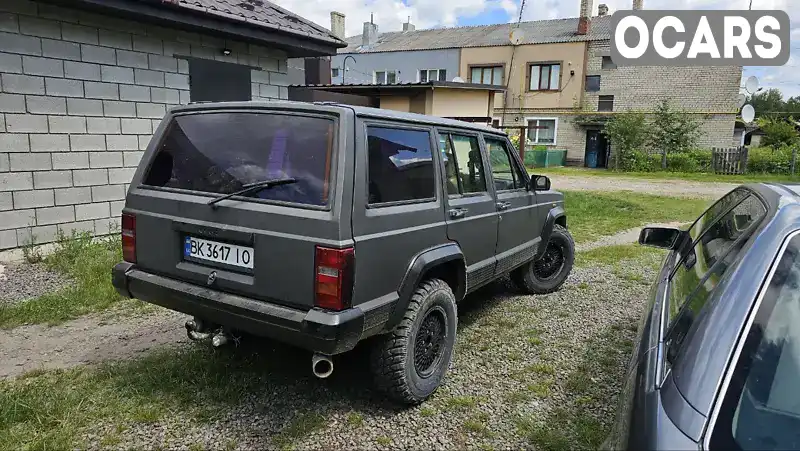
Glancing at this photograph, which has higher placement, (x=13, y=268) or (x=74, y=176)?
(x=74, y=176)

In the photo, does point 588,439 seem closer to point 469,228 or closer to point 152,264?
point 469,228

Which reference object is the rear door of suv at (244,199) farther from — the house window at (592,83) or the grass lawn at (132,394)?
the house window at (592,83)

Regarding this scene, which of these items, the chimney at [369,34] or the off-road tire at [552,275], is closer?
the off-road tire at [552,275]

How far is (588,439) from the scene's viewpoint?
2992 millimetres

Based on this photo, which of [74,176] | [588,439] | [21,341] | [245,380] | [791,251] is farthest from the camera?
[74,176]

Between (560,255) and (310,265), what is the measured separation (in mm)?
4024

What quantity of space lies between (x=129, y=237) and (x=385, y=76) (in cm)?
3508

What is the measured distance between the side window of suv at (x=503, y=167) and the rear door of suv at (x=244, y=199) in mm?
2029

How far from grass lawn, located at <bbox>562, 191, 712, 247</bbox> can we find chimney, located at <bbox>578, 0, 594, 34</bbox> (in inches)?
733

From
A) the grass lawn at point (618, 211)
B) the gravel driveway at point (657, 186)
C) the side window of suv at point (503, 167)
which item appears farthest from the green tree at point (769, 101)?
the side window of suv at point (503, 167)

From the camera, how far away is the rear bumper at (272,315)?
2.63m

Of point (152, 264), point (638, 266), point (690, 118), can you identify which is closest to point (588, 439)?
point (152, 264)

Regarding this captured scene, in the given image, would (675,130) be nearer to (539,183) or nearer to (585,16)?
(585,16)

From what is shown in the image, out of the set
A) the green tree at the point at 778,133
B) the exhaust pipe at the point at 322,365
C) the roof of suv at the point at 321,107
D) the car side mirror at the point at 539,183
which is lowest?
the exhaust pipe at the point at 322,365
